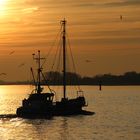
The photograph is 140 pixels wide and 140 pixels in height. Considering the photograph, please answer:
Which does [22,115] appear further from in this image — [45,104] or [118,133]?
[118,133]

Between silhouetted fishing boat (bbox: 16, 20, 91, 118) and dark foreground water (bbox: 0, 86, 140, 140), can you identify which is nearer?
dark foreground water (bbox: 0, 86, 140, 140)

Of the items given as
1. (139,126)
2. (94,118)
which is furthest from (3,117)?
(139,126)

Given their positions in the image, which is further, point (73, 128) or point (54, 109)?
point (54, 109)

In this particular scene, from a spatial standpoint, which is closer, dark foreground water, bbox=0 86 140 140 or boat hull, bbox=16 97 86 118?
dark foreground water, bbox=0 86 140 140

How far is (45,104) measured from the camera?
114m

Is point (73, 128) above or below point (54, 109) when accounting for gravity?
below

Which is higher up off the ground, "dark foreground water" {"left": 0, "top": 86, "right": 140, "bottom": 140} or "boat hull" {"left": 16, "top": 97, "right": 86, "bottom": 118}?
"boat hull" {"left": 16, "top": 97, "right": 86, "bottom": 118}

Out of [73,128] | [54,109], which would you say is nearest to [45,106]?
[54,109]

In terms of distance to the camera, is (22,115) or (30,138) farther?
(22,115)

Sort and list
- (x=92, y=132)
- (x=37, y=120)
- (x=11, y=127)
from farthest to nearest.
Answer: (x=37, y=120) < (x=11, y=127) < (x=92, y=132)

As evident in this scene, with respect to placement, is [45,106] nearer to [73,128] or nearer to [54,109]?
[54,109]

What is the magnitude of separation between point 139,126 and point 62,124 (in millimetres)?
12586

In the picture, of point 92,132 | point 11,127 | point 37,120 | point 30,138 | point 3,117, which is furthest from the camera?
point 3,117

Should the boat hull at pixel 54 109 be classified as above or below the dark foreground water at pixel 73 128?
above
